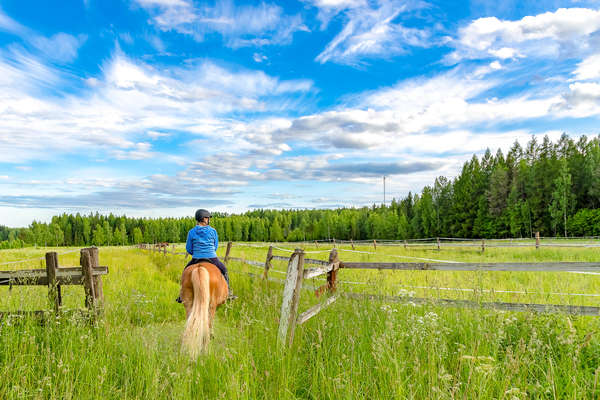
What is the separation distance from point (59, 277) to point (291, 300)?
4.29m

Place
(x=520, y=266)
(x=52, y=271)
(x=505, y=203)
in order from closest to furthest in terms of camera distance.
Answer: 1. (x=520, y=266)
2. (x=52, y=271)
3. (x=505, y=203)

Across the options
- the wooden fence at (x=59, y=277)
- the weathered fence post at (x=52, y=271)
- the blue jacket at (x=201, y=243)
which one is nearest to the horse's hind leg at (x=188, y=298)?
the blue jacket at (x=201, y=243)

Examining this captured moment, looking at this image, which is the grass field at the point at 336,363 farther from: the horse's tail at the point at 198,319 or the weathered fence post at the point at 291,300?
the horse's tail at the point at 198,319

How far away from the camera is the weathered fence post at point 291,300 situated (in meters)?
3.94

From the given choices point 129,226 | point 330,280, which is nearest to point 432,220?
point 330,280

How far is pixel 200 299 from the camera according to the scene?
4.88m

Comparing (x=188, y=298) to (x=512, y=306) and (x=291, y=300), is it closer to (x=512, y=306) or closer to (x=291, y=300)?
(x=291, y=300)

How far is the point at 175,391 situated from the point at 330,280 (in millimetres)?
Answer: 3919

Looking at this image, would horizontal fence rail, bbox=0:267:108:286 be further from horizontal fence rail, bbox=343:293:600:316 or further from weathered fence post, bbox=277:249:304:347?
horizontal fence rail, bbox=343:293:600:316

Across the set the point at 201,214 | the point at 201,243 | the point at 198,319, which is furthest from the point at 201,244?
the point at 198,319

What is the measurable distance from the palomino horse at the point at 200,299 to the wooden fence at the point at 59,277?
151 centimetres

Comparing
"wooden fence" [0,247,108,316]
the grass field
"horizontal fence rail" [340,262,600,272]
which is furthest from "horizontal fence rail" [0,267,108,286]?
"horizontal fence rail" [340,262,600,272]

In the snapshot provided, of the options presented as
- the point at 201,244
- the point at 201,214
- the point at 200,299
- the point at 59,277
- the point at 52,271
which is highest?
the point at 201,214

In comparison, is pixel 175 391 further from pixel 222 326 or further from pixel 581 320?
pixel 581 320
